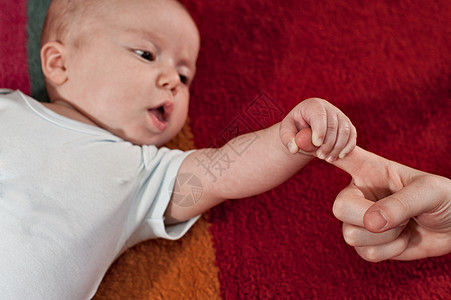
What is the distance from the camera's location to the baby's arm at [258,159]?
2.54ft

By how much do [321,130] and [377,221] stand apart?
16 centimetres

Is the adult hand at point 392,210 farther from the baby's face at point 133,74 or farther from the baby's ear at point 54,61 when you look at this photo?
the baby's ear at point 54,61

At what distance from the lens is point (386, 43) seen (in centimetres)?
129

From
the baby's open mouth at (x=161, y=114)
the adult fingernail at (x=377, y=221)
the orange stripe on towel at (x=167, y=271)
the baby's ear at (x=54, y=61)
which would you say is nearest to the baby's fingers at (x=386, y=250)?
the adult fingernail at (x=377, y=221)

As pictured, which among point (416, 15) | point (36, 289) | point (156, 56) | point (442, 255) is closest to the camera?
point (36, 289)

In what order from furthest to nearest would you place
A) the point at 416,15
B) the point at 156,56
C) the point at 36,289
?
1. the point at 416,15
2. the point at 156,56
3. the point at 36,289

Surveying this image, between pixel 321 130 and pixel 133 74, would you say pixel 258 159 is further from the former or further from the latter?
pixel 133 74

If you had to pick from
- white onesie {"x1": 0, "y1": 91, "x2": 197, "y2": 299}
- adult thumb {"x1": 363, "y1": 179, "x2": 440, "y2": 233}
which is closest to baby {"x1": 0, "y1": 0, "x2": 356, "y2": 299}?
white onesie {"x1": 0, "y1": 91, "x2": 197, "y2": 299}

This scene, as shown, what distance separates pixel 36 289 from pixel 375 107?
0.87 meters

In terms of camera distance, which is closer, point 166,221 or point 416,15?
point 166,221

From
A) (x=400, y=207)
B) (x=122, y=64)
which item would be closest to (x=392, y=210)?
(x=400, y=207)

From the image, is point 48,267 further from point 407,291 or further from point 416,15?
point 416,15

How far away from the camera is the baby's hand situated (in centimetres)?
76

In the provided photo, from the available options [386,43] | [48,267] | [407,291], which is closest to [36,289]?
[48,267]
